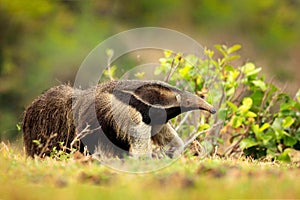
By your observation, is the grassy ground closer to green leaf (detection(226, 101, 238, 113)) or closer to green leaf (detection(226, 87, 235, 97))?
green leaf (detection(226, 101, 238, 113))

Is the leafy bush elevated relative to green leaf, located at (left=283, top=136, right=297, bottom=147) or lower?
elevated

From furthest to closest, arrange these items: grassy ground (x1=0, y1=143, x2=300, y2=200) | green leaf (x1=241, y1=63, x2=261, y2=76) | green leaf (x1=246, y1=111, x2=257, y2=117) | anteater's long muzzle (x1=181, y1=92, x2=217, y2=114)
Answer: green leaf (x1=241, y1=63, x2=261, y2=76) → green leaf (x1=246, y1=111, x2=257, y2=117) → anteater's long muzzle (x1=181, y1=92, x2=217, y2=114) → grassy ground (x1=0, y1=143, x2=300, y2=200)

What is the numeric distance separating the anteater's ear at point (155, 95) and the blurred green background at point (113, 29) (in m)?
13.3

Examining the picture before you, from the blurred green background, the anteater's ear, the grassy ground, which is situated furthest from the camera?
the blurred green background

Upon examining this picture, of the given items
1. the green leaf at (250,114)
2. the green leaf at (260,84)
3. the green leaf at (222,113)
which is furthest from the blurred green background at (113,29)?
the green leaf at (250,114)

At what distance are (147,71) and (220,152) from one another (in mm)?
2068

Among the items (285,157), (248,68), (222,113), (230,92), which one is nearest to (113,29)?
(248,68)

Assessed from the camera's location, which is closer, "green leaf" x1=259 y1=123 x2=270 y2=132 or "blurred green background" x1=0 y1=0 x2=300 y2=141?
"green leaf" x1=259 y1=123 x2=270 y2=132

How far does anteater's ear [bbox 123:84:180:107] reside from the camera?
7969 mm

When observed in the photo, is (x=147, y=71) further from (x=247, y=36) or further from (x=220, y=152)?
(x=247, y=36)

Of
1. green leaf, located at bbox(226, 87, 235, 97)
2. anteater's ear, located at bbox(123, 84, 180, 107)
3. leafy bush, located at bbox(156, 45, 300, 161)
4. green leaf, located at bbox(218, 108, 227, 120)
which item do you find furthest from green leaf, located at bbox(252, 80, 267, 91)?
anteater's ear, located at bbox(123, 84, 180, 107)

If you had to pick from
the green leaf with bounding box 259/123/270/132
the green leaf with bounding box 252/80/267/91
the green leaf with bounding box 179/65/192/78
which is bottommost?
the green leaf with bounding box 259/123/270/132

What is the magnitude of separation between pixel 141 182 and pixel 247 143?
4.63m

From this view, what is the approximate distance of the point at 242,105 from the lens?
10.4 metres
